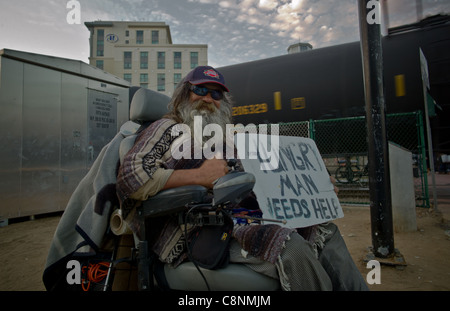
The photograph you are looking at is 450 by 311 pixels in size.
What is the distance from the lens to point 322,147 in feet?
24.2

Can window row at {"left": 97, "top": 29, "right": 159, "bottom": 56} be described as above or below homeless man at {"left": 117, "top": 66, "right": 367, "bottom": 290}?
above

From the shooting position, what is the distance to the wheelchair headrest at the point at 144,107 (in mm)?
1549

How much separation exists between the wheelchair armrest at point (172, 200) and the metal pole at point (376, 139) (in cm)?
262

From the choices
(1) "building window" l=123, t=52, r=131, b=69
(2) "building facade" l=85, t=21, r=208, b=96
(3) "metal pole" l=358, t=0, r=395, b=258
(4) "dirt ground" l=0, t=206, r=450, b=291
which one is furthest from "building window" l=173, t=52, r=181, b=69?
(3) "metal pole" l=358, t=0, r=395, b=258

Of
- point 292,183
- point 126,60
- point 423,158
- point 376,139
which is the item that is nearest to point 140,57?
point 126,60

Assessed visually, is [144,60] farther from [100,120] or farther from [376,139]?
[376,139]

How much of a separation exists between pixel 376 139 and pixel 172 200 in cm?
276

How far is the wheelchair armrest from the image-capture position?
101 cm

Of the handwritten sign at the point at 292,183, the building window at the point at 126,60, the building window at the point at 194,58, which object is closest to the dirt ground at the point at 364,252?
→ the handwritten sign at the point at 292,183

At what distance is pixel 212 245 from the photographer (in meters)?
1.05

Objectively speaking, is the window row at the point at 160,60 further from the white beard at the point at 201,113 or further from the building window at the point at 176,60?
the white beard at the point at 201,113

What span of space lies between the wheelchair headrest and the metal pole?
8.28 feet

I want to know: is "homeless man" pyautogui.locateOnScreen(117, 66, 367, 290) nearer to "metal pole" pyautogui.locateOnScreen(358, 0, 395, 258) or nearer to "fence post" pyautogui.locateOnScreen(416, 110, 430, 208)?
"metal pole" pyautogui.locateOnScreen(358, 0, 395, 258)
